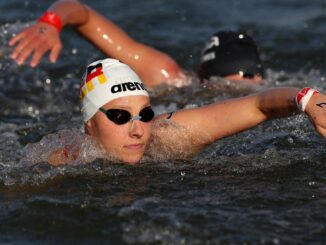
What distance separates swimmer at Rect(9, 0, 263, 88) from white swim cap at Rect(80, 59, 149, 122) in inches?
17.0

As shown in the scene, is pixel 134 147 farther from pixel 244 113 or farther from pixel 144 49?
pixel 144 49

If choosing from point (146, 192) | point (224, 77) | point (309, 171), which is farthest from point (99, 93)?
point (224, 77)

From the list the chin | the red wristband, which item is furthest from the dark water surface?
the red wristband

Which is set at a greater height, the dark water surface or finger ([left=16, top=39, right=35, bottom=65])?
finger ([left=16, top=39, right=35, bottom=65])

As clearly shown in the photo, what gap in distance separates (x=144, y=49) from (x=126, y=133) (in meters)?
2.33

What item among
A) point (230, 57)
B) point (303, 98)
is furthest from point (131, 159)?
point (230, 57)

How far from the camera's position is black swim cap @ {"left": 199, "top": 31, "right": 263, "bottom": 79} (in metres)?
8.40

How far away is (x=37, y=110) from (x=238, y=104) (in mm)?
3353

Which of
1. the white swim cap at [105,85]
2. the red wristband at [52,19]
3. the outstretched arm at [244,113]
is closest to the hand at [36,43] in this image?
the red wristband at [52,19]

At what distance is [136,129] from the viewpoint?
5.75 metres

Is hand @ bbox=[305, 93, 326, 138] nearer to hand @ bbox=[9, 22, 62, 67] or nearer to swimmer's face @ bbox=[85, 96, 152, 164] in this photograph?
swimmer's face @ bbox=[85, 96, 152, 164]

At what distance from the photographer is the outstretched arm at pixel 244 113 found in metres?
5.11

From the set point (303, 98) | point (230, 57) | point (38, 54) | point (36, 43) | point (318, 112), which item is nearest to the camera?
point (318, 112)

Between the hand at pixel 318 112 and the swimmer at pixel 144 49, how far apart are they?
214 cm
